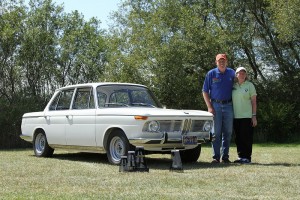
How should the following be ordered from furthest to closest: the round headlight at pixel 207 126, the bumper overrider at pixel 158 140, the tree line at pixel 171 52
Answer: the tree line at pixel 171 52
the round headlight at pixel 207 126
the bumper overrider at pixel 158 140

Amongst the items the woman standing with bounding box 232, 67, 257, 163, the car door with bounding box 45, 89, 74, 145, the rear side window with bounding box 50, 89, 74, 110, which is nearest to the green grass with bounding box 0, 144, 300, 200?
the woman standing with bounding box 232, 67, 257, 163

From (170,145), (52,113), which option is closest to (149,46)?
(52,113)

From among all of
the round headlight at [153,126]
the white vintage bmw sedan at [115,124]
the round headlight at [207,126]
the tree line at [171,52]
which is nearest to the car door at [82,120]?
the white vintage bmw sedan at [115,124]

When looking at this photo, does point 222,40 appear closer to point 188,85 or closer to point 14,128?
point 188,85

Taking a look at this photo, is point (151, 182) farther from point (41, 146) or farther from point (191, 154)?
point (41, 146)

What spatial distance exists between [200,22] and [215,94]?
1514 centimetres

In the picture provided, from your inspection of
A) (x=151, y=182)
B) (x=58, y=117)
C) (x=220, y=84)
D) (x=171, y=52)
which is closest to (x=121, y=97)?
(x=58, y=117)

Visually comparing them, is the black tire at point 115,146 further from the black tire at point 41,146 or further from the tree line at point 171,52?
the tree line at point 171,52

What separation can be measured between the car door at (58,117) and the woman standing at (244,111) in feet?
12.0

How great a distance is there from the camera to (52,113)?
1159cm

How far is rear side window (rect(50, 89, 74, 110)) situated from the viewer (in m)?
11.4

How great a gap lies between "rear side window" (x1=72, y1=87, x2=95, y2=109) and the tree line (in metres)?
9.44

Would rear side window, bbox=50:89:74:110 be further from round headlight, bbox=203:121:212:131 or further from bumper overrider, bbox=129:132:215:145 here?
round headlight, bbox=203:121:212:131

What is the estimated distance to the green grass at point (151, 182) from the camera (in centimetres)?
599
